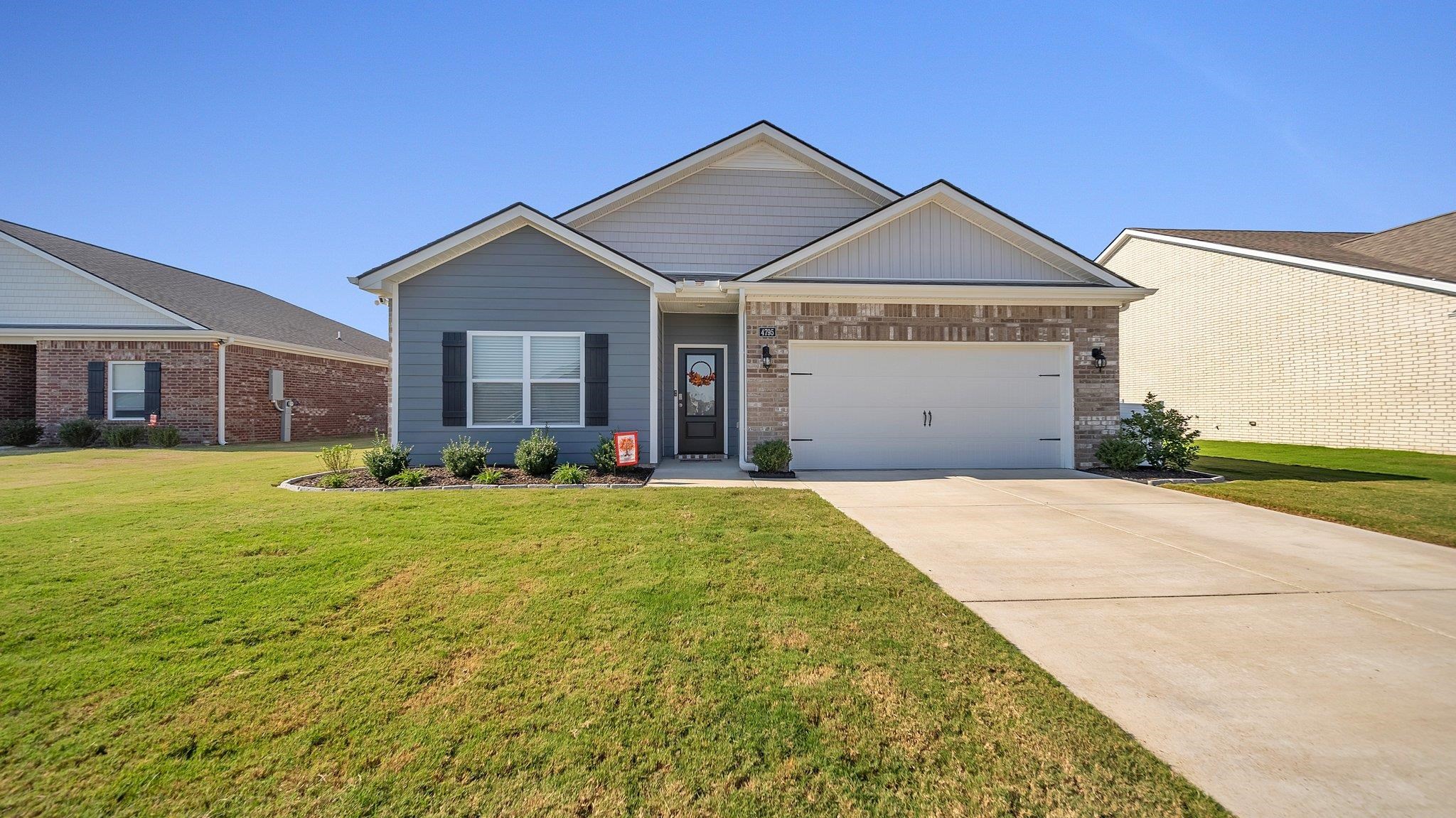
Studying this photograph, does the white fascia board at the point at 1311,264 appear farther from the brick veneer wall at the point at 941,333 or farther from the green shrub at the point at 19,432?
the green shrub at the point at 19,432

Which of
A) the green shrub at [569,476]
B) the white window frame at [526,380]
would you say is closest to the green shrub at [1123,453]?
the green shrub at [569,476]

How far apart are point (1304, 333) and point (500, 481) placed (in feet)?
61.9

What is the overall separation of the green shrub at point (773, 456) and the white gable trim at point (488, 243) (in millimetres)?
3149

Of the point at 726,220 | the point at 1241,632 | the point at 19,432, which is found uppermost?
the point at 726,220

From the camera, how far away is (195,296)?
56.7 ft

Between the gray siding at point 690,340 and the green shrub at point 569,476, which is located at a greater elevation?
the gray siding at point 690,340

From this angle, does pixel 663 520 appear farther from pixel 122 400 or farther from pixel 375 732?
pixel 122 400

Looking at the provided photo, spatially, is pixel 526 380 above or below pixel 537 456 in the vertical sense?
above

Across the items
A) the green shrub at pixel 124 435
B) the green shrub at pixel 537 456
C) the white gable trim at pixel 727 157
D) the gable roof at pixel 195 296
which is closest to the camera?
the green shrub at pixel 537 456

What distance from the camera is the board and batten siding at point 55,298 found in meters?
14.9

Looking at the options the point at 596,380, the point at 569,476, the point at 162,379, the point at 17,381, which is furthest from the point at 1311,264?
the point at 17,381

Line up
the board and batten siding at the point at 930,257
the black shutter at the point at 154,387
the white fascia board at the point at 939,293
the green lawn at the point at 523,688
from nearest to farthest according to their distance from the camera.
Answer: the green lawn at the point at 523,688, the white fascia board at the point at 939,293, the board and batten siding at the point at 930,257, the black shutter at the point at 154,387

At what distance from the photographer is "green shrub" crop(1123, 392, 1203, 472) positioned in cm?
920

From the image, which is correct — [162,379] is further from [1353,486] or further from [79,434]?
[1353,486]
